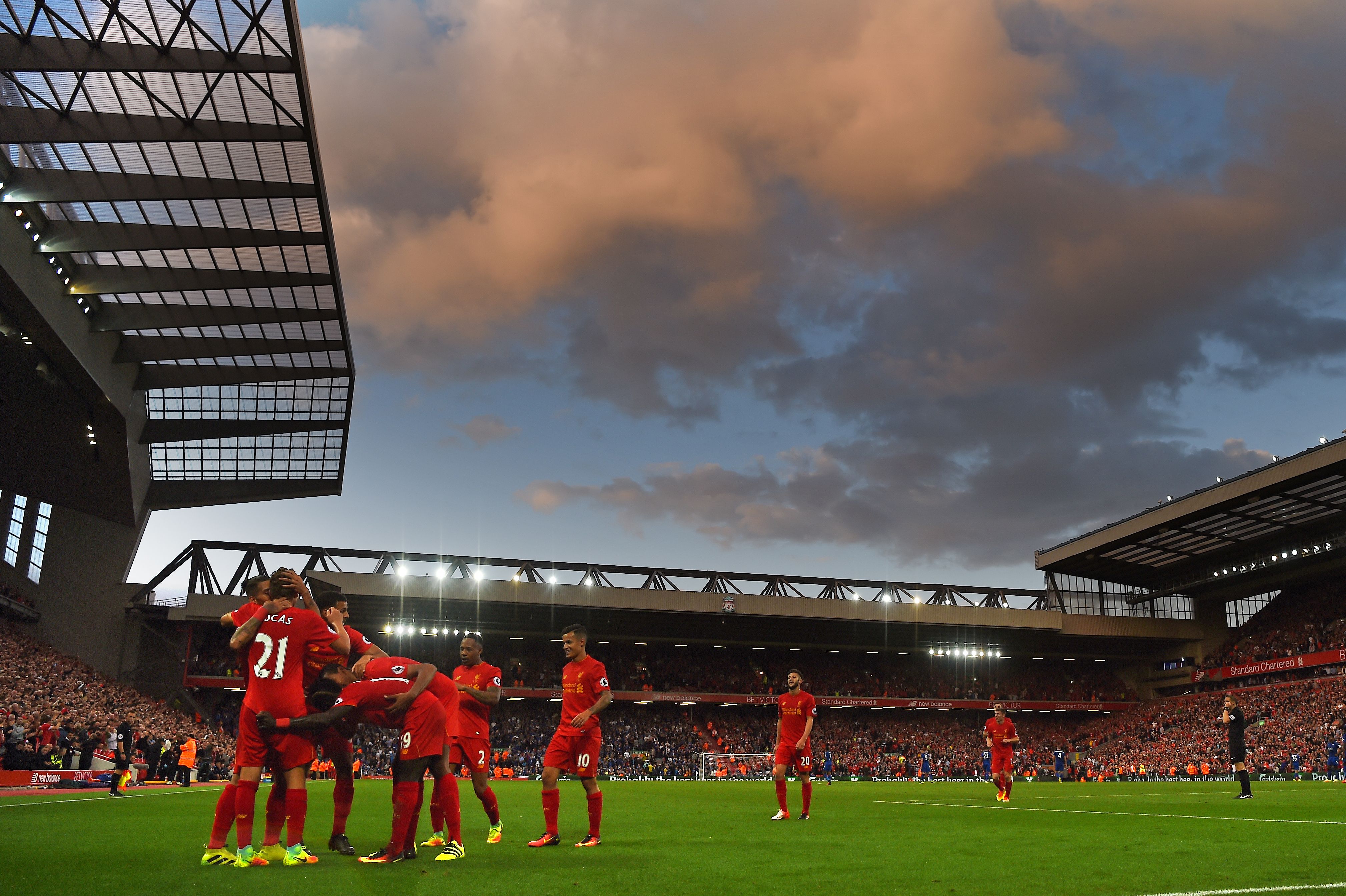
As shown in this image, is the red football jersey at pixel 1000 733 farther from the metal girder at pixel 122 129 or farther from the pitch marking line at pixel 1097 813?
the metal girder at pixel 122 129

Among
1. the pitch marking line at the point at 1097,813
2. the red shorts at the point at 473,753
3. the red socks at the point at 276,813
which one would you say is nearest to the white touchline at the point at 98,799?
the red shorts at the point at 473,753

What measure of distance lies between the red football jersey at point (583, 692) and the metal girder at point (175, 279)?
27.0m

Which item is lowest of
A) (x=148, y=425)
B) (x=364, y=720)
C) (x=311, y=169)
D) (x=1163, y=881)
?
(x=1163, y=881)

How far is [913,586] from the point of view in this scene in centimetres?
6144

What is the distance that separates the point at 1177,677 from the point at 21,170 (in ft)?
237

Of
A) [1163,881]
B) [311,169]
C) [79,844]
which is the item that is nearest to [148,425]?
[311,169]

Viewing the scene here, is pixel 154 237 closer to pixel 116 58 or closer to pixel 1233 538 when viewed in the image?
pixel 116 58

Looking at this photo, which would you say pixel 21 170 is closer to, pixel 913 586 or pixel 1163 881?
pixel 1163 881

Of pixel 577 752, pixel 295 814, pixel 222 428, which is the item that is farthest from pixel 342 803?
pixel 222 428

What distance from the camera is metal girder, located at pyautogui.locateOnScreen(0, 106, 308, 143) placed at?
24.5 metres

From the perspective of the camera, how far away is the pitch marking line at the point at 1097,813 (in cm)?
→ 1179

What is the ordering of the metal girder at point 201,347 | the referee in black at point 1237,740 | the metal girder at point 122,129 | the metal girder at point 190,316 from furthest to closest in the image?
the metal girder at point 201,347, the metal girder at point 190,316, the metal girder at point 122,129, the referee in black at point 1237,740

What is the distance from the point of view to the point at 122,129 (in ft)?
82.2

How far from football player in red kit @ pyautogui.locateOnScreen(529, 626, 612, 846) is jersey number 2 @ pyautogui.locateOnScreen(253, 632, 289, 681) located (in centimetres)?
281
